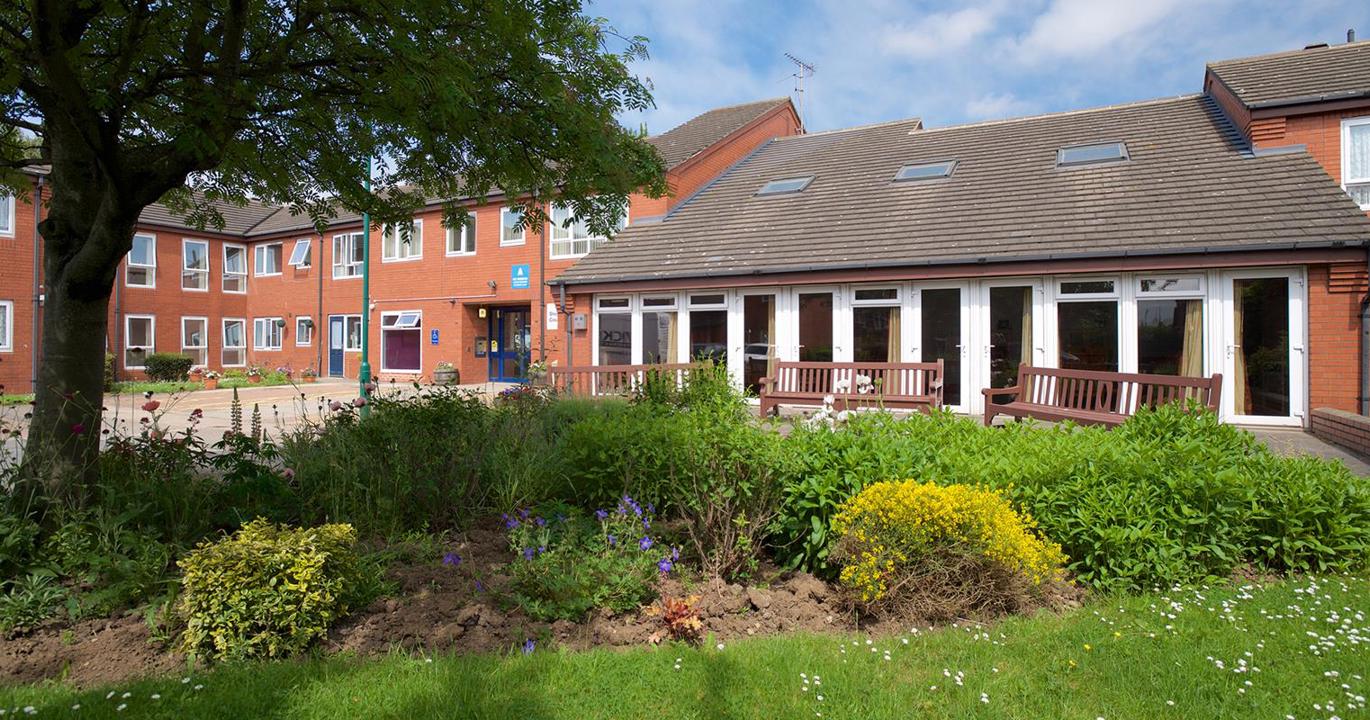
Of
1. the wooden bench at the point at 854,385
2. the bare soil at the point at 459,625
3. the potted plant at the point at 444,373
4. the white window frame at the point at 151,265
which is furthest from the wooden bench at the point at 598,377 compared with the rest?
the white window frame at the point at 151,265

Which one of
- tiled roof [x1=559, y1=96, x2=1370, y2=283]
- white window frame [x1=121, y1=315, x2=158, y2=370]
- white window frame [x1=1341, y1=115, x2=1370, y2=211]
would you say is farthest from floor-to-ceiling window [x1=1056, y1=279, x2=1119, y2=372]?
white window frame [x1=121, y1=315, x2=158, y2=370]

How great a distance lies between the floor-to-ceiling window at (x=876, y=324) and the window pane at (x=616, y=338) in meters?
4.86

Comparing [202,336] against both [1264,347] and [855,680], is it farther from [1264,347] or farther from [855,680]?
[1264,347]

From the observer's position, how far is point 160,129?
5.59 metres

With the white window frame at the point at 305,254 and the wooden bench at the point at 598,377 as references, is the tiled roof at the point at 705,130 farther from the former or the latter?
the white window frame at the point at 305,254

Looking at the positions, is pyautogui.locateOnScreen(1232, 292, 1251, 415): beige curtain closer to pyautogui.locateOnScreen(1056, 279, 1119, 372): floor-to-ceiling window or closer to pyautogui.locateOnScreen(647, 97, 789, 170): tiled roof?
pyautogui.locateOnScreen(1056, 279, 1119, 372): floor-to-ceiling window

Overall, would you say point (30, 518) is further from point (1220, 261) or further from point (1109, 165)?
Result: point (1109, 165)

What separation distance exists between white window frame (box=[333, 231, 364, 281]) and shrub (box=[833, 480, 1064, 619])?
24533mm

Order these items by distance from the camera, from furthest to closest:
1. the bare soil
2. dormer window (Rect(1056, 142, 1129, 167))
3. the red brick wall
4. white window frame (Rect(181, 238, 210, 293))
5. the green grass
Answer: white window frame (Rect(181, 238, 210, 293)) < dormer window (Rect(1056, 142, 1129, 167)) < the red brick wall < the bare soil < the green grass

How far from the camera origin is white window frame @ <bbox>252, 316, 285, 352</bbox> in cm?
2719

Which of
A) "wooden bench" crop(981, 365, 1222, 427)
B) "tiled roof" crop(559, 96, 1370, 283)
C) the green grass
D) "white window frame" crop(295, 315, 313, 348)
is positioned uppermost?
"tiled roof" crop(559, 96, 1370, 283)

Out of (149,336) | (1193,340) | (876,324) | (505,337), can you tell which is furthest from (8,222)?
(1193,340)

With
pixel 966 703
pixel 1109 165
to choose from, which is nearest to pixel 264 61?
pixel 966 703

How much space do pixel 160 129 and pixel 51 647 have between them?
13.3 feet
